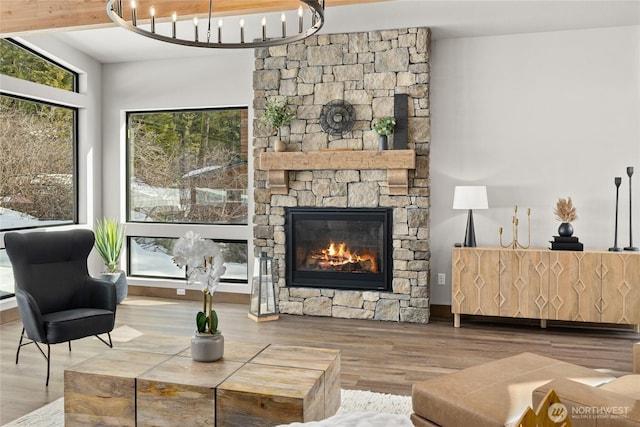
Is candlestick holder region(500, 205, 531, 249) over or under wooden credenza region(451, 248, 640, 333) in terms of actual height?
over

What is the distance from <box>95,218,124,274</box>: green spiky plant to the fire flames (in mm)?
2292

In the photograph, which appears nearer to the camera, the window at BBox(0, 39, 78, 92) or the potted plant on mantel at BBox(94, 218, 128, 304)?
the window at BBox(0, 39, 78, 92)

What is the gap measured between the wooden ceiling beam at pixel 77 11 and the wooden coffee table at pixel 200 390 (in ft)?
8.70

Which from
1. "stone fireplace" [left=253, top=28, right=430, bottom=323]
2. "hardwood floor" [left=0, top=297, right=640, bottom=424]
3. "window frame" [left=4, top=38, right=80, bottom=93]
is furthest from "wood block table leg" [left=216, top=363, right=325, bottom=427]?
"window frame" [left=4, top=38, right=80, bottom=93]

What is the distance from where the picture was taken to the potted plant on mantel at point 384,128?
5.16 m

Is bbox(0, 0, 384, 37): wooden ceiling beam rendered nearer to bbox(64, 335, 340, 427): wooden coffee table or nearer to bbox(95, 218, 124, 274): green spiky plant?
bbox(95, 218, 124, 274): green spiky plant

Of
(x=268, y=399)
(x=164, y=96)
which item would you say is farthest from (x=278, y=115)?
(x=268, y=399)

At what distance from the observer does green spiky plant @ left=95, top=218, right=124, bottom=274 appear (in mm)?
5984

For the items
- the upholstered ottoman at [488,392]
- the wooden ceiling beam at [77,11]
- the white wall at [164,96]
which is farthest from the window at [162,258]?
the upholstered ottoman at [488,392]

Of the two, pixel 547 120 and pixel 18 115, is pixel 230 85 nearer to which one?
pixel 18 115

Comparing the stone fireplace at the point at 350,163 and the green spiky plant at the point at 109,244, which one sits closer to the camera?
the stone fireplace at the point at 350,163

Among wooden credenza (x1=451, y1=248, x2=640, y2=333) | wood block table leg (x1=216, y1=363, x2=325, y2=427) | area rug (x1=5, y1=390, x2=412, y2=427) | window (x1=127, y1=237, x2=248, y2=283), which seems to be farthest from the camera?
window (x1=127, y1=237, x2=248, y2=283)

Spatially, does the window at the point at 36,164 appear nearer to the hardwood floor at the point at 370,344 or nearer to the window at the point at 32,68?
the window at the point at 32,68

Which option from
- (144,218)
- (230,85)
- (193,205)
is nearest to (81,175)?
(144,218)
